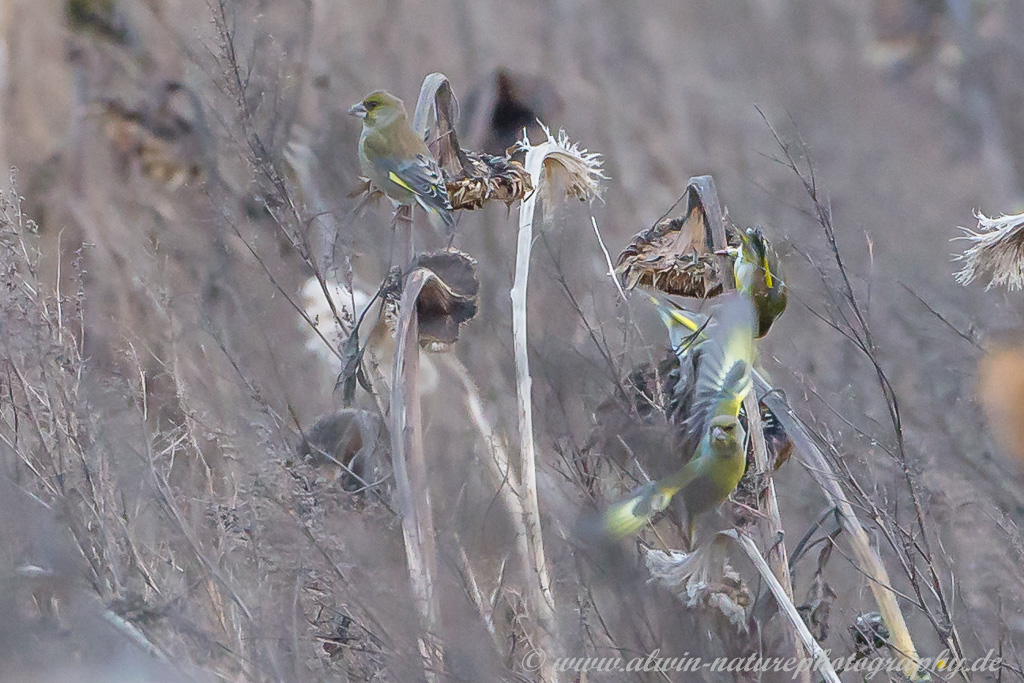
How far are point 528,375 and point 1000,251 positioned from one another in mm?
474

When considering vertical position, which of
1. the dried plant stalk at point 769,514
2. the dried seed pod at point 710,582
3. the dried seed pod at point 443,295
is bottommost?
the dried seed pod at point 710,582

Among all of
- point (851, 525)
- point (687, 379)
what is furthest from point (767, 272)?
point (851, 525)

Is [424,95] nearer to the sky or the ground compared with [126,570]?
nearer to the sky

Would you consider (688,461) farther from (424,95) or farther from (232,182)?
(232,182)

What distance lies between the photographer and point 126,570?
0.98 meters

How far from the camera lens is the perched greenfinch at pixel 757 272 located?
2.60 ft

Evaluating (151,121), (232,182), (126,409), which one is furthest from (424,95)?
(151,121)

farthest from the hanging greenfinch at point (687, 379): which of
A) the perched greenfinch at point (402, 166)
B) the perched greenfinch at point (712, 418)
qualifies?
the perched greenfinch at point (402, 166)

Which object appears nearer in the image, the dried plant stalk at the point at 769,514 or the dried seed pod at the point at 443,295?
the dried plant stalk at the point at 769,514

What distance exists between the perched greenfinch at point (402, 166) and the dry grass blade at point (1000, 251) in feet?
1.71

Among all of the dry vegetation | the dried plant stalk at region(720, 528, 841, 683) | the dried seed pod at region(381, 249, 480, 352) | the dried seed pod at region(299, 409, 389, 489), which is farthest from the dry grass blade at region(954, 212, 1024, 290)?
the dried seed pod at region(299, 409, 389, 489)

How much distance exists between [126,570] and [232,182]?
1518 millimetres

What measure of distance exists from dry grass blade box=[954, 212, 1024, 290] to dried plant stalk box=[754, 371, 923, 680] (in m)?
0.25

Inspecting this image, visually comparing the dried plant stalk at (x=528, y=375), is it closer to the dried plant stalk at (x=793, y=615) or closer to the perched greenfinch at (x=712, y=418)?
the perched greenfinch at (x=712, y=418)
